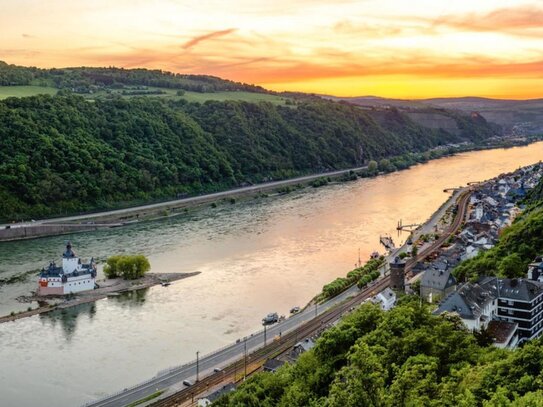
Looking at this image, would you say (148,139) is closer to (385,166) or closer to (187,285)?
(385,166)

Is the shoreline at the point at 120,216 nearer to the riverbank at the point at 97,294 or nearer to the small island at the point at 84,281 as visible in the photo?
the small island at the point at 84,281

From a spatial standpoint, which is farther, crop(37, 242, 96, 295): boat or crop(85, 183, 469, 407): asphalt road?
crop(37, 242, 96, 295): boat

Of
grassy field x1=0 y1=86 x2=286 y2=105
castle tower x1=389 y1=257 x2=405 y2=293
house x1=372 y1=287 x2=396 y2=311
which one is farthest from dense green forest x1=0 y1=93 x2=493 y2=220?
house x1=372 y1=287 x2=396 y2=311

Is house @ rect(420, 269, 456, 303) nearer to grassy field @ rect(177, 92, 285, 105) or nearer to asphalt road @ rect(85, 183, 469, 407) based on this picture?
asphalt road @ rect(85, 183, 469, 407)

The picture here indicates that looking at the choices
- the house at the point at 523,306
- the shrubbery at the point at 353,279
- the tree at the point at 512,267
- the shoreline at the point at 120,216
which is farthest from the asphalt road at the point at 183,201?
the house at the point at 523,306

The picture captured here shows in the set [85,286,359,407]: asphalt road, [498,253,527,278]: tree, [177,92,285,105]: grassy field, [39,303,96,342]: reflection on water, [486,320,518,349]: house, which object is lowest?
[39,303,96,342]: reflection on water

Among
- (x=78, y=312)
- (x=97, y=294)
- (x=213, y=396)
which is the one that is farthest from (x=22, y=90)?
(x=213, y=396)
